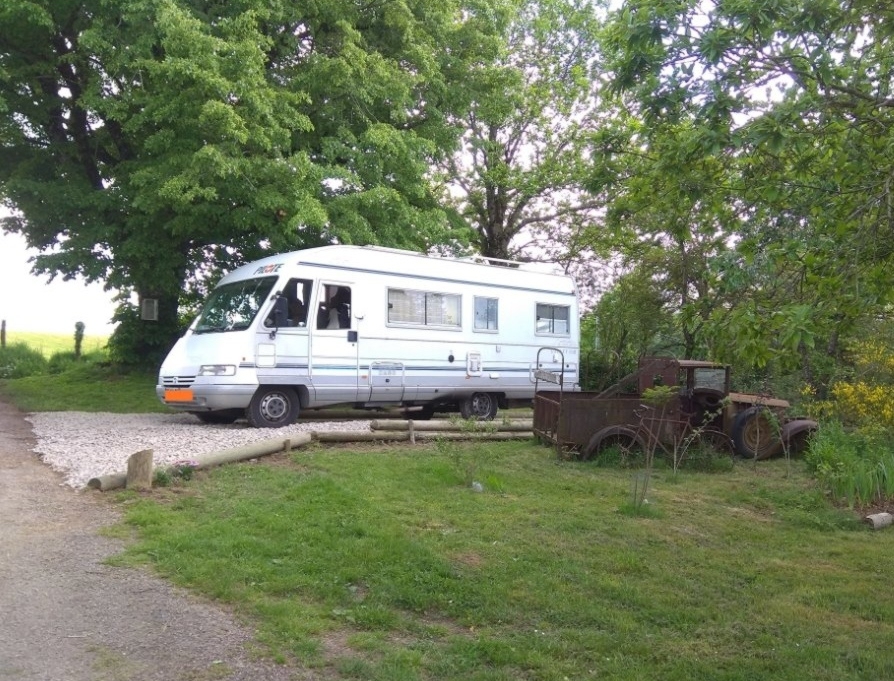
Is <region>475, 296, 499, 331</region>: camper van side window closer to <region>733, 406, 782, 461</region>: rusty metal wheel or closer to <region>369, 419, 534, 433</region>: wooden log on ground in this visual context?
<region>369, 419, 534, 433</region>: wooden log on ground

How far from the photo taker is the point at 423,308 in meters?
14.8

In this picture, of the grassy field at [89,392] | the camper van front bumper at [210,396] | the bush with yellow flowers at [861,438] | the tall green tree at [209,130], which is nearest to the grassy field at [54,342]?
the grassy field at [89,392]

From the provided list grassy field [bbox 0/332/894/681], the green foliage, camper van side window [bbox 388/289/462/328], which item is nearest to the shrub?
camper van side window [bbox 388/289/462/328]

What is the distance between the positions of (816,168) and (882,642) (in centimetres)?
318

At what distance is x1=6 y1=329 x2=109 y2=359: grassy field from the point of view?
26.7m

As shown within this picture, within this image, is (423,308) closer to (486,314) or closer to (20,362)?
(486,314)

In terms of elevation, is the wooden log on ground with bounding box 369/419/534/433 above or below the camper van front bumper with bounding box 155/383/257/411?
below

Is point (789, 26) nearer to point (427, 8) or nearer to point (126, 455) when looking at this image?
point (126, 455)

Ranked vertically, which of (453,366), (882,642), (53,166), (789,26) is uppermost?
(53,166)

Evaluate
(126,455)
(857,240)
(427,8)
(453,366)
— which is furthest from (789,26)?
(427,8)

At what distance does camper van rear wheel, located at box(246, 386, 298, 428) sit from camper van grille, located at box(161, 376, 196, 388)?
1.00 meters

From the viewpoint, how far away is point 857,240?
4.62 m

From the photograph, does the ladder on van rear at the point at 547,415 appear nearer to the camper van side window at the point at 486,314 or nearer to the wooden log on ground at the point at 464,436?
the wooden log on ground at the point at 464,436

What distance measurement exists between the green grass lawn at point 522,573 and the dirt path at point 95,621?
0.24 metres
